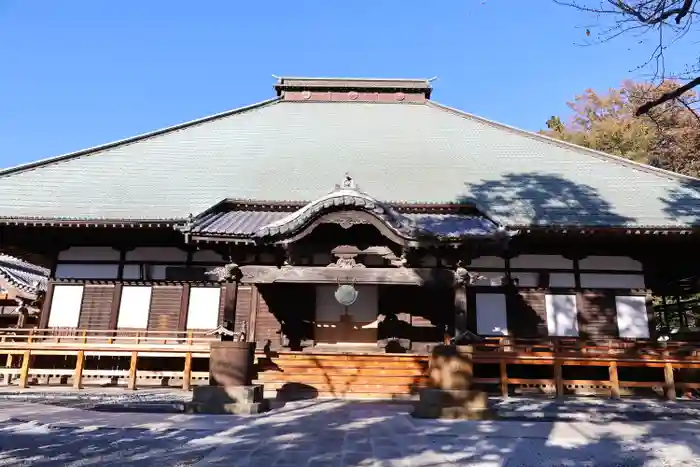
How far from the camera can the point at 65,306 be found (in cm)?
1277

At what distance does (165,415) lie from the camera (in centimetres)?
750

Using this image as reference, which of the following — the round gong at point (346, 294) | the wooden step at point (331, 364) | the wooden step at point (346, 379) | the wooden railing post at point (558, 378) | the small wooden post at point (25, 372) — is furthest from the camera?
the small wooden post at point (25, 372)

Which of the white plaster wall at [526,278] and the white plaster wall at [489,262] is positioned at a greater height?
the white plaster wall at [489,262]

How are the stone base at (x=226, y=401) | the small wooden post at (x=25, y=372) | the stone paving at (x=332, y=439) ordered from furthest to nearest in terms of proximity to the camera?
the small wooden post at (x=25, y=372)
the stone base at (x=226, y=401)
the stone paving at (x=332, y=439)

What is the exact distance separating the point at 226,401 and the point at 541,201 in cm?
1006

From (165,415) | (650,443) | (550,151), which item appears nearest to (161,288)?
(165,415)

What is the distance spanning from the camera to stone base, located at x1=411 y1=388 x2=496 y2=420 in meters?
7.57

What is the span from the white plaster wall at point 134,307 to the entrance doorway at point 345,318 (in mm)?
4918

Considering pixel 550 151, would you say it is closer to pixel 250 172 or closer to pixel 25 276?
pixel 250 172

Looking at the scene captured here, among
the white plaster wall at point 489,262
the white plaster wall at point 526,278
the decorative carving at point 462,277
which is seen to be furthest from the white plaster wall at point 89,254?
the white plaster wall at point 526,278

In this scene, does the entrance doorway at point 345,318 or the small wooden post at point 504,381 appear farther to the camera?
the entrance doorway at point 345,318

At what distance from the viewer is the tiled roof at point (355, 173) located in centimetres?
1236

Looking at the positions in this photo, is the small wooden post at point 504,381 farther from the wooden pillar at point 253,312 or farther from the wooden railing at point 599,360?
the wooden pillar at point 253,312

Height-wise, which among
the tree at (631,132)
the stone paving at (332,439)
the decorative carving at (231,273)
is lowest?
the stone paving at (332,439)
